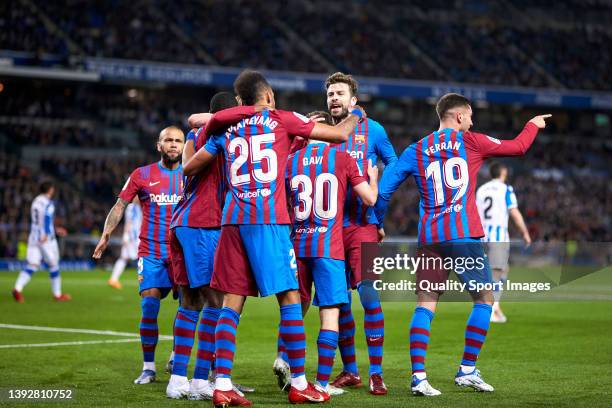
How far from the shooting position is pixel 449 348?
11297 mm

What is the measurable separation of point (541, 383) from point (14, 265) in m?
25.1

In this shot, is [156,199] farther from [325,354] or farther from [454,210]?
[454,210]

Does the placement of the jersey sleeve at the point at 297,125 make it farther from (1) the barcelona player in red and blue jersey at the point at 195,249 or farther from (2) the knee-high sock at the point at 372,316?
(2) the knee-high sock at the point at 372,316

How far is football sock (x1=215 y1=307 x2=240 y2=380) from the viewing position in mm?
6879

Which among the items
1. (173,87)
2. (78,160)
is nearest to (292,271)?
(78,160)

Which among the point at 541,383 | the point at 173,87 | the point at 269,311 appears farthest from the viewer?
the point at 173,87

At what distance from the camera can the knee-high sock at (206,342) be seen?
7402 millimetres

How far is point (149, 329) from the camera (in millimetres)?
8836

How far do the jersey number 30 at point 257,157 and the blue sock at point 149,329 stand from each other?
2.42m

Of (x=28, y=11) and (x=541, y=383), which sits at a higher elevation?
(x=28, y=11)

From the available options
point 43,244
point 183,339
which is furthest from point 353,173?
point 43,244

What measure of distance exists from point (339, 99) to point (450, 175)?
115 cm

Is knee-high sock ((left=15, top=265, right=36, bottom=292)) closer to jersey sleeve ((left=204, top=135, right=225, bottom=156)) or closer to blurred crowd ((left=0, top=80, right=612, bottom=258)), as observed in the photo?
blurred crowd ((left=0, top=80, right=612, bottom=258))

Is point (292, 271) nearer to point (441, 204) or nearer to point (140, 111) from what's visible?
point (441, 204)
